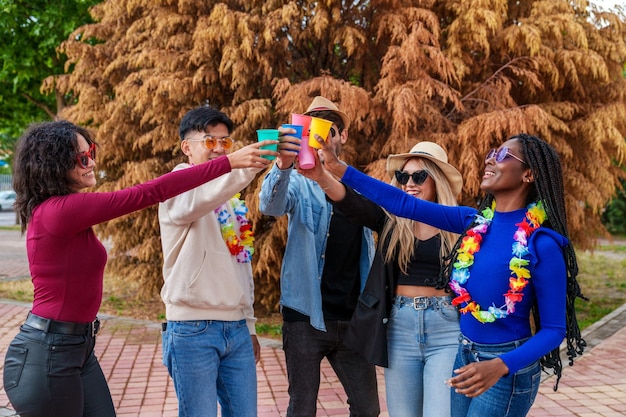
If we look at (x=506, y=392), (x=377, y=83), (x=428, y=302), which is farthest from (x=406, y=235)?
(x=377, y=83)

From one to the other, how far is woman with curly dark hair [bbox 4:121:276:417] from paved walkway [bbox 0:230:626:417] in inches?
99.1

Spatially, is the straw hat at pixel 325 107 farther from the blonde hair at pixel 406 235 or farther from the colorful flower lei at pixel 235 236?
the colorful flower lei at pixel 235 236

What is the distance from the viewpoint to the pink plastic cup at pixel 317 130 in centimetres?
269

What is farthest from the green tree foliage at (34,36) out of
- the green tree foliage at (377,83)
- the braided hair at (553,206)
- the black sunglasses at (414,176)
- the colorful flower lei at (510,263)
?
the braided hair at (553,206)

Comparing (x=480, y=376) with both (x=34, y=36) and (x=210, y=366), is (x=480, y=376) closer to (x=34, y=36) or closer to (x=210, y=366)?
(x=210, y=366)

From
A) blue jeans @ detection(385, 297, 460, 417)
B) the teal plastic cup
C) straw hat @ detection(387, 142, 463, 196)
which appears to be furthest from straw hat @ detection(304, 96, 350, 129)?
blue jeans @ detection(385, 297, 460, 417)

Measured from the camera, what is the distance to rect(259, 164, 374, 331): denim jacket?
3.24 metres

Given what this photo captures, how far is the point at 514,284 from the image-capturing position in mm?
2383

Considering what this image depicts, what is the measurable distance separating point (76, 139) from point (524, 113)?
5.21 meters

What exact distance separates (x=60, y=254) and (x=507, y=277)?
176cm

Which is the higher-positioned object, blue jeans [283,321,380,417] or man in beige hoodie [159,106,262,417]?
man in beige hoodie [159,106,262,417]

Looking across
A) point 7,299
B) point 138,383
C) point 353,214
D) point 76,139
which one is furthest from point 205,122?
point 7,299

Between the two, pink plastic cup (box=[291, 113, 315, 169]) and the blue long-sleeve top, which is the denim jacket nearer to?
pink plastic cup (box=[291, 113, 315, 169])

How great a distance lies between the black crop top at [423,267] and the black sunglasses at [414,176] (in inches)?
13.8
